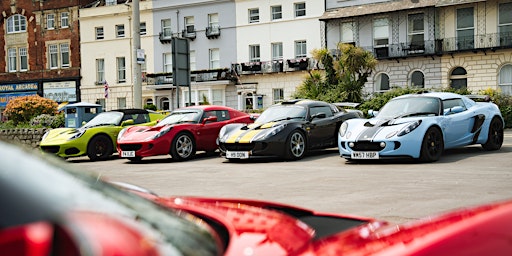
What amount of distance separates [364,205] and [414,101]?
6678 millimetres

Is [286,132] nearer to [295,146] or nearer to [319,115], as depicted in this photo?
[295,146]

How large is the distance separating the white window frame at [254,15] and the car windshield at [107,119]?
2878cm

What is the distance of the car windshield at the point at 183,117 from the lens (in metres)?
16.5

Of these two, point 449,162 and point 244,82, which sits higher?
point 244,82

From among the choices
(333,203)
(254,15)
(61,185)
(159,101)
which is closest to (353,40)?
(254,15)

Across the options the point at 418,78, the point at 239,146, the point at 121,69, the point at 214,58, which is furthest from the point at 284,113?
the point at 121,69

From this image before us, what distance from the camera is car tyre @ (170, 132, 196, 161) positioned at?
15906 mm

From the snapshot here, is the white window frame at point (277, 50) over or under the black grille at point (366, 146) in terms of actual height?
over

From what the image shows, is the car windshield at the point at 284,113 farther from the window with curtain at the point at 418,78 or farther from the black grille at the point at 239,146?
the window with curtain at the point at 418,78

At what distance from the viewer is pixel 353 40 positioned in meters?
41.9

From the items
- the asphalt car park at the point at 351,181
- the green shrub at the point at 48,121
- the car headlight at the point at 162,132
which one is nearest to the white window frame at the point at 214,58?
the green shrub at the point at 48,121

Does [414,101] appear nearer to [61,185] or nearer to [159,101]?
[61,185]

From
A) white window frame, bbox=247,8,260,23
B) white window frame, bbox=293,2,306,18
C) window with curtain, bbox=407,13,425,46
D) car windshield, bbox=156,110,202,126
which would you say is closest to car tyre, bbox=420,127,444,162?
car windshield, bbox=156,110,202,126

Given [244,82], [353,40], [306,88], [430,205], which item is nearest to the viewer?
[430,205]
